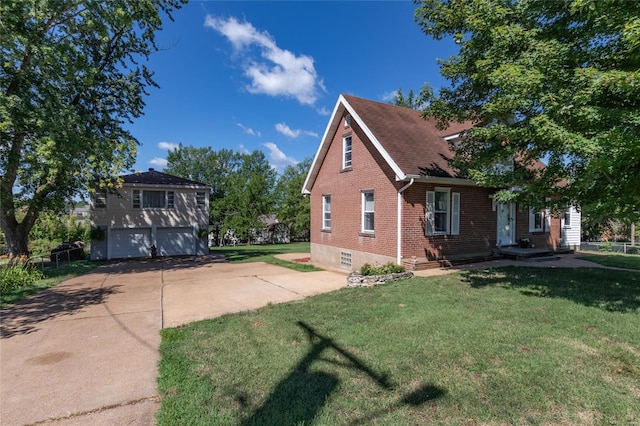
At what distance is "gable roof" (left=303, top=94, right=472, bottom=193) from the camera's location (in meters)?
10.9

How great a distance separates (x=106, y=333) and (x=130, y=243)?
17370 millimetres

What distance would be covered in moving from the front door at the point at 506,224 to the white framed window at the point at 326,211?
23.6 feet

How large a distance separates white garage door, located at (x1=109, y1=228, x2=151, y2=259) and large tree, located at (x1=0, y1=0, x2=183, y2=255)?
19.2ft

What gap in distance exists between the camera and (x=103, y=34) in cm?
1156

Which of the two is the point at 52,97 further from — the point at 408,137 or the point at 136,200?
the point at 408,137

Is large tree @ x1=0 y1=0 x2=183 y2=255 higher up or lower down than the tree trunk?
higher up

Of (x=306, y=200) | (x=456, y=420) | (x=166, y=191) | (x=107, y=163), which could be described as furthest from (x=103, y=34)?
(x=306, y=200)

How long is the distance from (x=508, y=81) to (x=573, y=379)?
187 inches

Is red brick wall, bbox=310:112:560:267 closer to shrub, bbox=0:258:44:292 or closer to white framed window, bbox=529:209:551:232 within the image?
white framed window, bbox=529:209:551:232

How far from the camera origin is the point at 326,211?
15.8m

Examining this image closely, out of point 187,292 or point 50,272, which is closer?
point 187,292

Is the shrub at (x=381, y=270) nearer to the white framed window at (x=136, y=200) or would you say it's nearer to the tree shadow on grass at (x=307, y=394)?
the tree shadow on grass at (x=307, y=394)

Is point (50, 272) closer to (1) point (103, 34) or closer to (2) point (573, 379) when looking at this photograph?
(1) point (103, 34)

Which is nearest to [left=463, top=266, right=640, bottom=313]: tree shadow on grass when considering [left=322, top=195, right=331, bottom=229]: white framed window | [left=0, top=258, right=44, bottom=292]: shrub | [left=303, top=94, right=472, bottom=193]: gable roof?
[left=303, top=94, right=472, bottom=193]: gable roof
